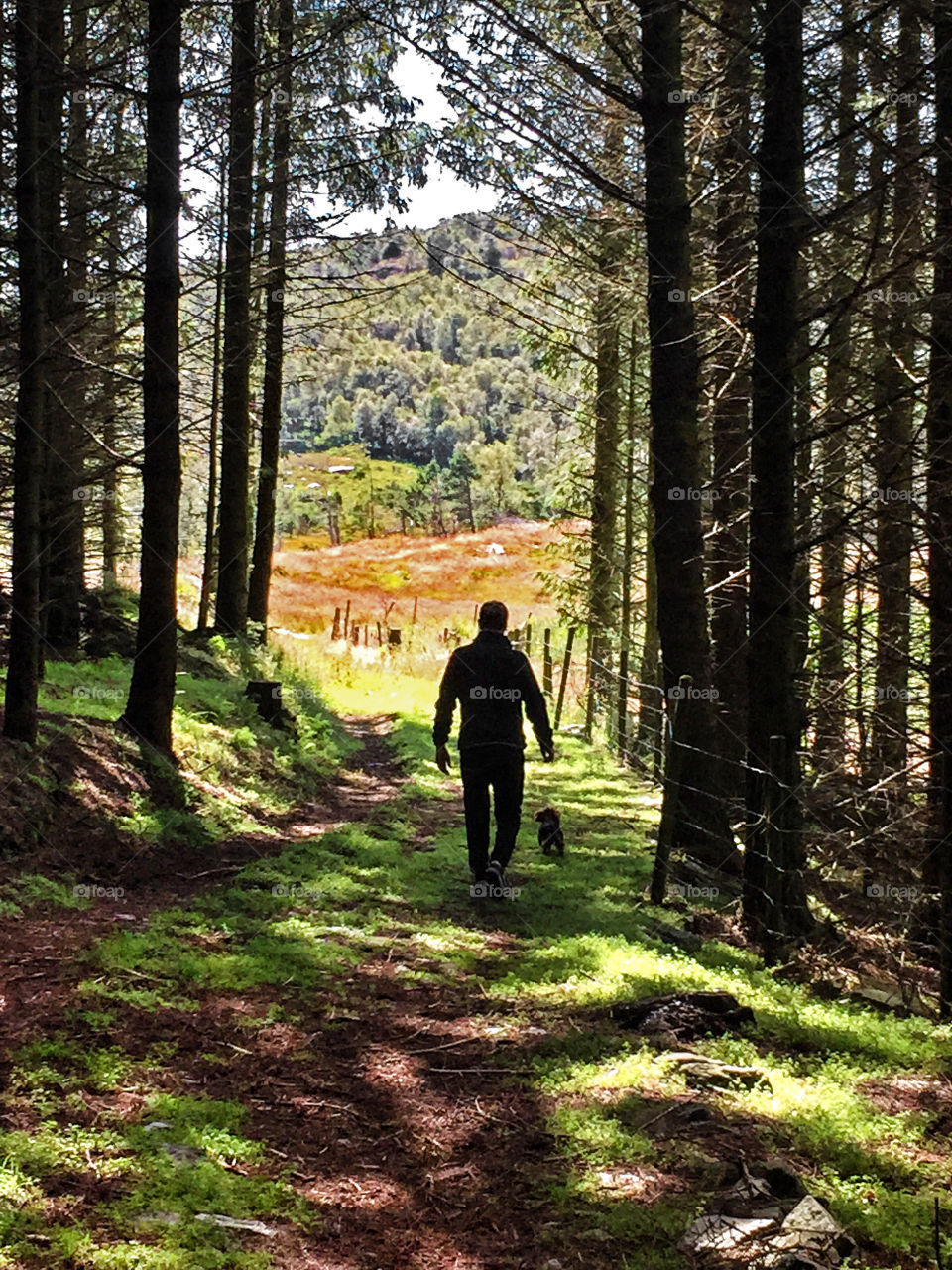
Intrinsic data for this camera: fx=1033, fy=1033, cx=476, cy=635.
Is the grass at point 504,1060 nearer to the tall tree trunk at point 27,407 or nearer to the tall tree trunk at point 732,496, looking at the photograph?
the tall tree trunk at point 27,407

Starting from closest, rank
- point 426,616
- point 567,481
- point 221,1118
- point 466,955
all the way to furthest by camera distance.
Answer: point 221,1118
point 466,955
point 567,481
point 426,616

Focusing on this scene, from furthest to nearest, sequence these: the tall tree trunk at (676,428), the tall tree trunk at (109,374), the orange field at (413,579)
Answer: the orange field at (413,579), the tall tree trunk at (109,374), the tall tree trunk at (676,428)

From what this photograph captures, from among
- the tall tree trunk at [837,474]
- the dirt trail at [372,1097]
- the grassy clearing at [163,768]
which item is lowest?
the dirt trail at [372,1097]

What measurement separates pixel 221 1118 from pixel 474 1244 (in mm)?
1190

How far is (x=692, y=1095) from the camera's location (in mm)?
4270

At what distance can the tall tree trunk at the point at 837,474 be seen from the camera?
23.7 feet

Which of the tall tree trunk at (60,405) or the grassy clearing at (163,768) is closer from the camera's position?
the grassy clearing at (163,768)

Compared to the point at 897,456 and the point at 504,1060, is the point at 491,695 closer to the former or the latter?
the point at 504,1060

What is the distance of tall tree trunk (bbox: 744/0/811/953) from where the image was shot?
686 cm

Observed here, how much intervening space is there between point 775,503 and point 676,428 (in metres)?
1.96

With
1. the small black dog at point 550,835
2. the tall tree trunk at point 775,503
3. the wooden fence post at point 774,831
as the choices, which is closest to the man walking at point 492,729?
the small black dog at point 550,835

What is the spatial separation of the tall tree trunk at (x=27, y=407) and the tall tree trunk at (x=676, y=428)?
491 centimetres

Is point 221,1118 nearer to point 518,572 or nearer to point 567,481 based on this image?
point 567,481

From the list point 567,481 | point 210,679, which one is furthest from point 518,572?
point 210,679
